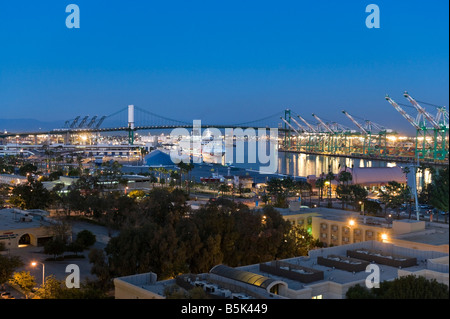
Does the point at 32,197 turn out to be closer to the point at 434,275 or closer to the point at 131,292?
the point at 131,292

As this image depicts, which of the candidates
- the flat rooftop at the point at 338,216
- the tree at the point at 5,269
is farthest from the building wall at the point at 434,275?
the tree at the point at 5,269

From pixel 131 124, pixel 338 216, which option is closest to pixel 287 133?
pixel 131 124

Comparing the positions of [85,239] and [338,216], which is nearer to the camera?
[85,239]

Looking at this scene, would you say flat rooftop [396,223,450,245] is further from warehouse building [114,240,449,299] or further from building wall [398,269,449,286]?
building wall [398,269,449,286]

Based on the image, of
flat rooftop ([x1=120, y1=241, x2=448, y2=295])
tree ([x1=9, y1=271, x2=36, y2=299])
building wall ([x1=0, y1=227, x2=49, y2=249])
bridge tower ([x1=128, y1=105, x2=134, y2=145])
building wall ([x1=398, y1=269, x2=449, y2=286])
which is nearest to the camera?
building wall ([x1=398, y1=269, x2=449, y2=286])

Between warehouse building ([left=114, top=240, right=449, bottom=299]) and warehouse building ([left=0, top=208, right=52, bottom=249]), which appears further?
warehouse building ([left=0, top=208, right=52, bottom=249])

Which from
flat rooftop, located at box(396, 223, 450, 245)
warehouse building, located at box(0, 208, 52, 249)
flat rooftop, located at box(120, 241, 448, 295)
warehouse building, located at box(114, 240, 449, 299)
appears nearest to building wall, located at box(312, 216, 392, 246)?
flat rooftop, located at box(396, 223, 450, 245)

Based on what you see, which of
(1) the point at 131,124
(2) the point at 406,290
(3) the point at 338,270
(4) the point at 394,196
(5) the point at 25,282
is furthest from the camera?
(1) the point at 131,124

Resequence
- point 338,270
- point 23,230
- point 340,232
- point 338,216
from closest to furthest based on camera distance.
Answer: point 338,270, point 340,232, point 23,230, point 338,216

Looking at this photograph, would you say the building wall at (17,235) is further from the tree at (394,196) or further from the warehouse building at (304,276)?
the tree at (394,196)

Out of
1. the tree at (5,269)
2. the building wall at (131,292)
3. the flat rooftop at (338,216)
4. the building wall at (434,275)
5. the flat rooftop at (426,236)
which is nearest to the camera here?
the building wall at (434,275)
